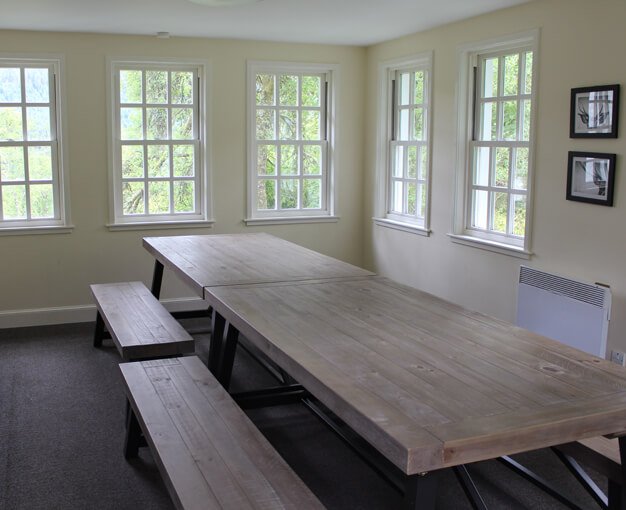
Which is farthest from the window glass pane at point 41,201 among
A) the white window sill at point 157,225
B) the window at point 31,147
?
the white window sill at point 157,225

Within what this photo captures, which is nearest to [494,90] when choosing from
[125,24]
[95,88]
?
[125,24]

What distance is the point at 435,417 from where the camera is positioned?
2062mm

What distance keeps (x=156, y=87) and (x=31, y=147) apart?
116cm

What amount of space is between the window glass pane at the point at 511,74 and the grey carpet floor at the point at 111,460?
99.7 inches

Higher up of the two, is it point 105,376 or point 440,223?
point 440,223

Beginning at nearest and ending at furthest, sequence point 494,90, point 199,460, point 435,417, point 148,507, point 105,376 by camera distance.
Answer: point 435,417
point 199,460
point 148,507
point 105,376
point 494,90

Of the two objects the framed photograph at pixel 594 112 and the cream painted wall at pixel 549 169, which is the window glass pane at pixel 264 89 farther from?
the framed photograph at pixel 594 112

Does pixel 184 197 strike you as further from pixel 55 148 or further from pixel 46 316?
pixel 46 316

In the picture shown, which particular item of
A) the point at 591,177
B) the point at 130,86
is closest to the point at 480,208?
the point at 591,177

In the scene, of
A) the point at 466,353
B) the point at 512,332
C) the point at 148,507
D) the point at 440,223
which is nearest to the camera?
the point at 466,353

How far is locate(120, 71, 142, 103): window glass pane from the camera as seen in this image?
20.4 ft

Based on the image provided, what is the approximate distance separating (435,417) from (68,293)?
480 centimetres

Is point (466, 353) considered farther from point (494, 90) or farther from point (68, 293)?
point (68, 293)

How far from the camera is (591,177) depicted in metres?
4.27
